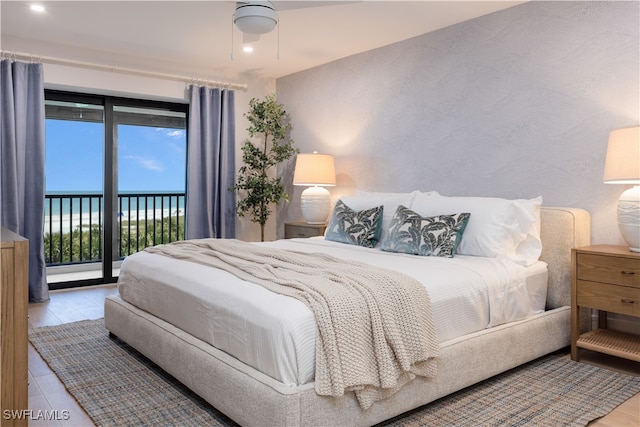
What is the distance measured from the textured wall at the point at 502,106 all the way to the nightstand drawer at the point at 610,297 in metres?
0.47

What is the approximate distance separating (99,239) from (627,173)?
562 centimetres

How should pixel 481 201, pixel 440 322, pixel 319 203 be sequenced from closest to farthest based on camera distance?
pixel 440 322 → pixel 481 201 → pixel 319 203

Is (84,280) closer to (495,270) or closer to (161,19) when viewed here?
(161,19)

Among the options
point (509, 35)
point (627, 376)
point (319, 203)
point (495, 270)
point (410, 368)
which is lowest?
point (627, 376)

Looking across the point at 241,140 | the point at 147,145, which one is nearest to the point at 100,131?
the point at 147,145

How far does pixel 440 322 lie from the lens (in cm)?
231

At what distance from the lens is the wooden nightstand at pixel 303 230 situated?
481 cm

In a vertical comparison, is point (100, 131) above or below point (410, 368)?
above

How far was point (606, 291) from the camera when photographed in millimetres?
2789

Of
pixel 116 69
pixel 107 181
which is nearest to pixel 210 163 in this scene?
pixel 107 181

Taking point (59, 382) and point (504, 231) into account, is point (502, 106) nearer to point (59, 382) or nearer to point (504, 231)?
point (504, 231)

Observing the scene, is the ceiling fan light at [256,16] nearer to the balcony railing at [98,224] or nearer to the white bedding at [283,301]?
the white bedding at [283,301]

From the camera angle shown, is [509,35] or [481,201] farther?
[509,35]

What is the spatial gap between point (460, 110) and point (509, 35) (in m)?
0.66
